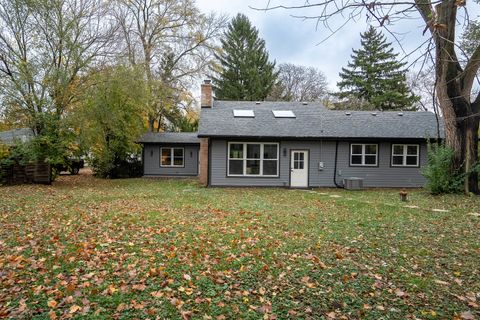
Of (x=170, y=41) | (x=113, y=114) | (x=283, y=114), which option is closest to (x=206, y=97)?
(x=283, y=114)

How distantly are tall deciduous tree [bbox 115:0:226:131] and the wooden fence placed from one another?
11117 millimetres

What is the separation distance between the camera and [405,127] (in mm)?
15852

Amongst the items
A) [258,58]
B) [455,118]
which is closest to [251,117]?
[455,118]

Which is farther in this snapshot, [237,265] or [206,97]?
[206,97]

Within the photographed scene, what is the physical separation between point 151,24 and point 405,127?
2153 centimetres

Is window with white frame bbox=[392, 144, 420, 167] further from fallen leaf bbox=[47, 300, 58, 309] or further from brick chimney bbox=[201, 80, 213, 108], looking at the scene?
fallen leaf bbox=[47, 300, 58, 309]

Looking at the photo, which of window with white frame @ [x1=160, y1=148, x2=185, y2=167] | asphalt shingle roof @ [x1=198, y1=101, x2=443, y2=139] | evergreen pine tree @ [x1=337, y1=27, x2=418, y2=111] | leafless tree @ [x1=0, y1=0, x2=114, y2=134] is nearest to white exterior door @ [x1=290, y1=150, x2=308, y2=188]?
asphalt shingle roof @ [x1=198, y1=101, x2=443, y2=139]

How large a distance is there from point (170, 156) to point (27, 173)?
909 cm

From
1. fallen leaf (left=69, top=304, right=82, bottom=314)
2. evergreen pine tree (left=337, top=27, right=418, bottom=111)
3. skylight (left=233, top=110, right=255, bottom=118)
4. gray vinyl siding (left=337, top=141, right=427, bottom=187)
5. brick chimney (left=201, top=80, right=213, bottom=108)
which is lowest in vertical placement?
fallen leaf (left=69, top=304, right=82, bottom=314)

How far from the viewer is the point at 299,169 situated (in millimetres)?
15203

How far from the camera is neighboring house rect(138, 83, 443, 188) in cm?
1484

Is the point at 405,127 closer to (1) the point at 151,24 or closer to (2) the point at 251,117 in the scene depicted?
(2) the point at 251,117

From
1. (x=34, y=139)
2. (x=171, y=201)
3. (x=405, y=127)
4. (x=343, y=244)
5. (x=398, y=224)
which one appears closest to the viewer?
(x=343, y=244)

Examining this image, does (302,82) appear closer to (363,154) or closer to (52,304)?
(363,154)
